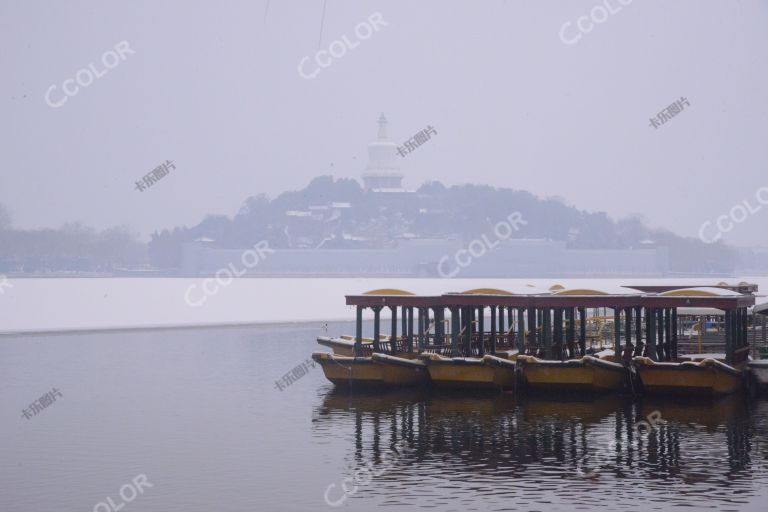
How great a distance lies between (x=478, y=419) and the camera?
36.6 metres

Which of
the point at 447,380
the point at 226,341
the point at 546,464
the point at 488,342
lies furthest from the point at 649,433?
the point at 226,341

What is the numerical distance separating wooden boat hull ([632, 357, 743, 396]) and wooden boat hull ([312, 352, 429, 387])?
25.7 ft

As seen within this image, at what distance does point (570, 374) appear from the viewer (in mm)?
41438

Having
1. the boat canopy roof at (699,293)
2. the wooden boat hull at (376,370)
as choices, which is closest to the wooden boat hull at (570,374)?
the boat canopy roof at (699,293)

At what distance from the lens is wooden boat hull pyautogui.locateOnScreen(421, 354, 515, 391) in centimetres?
4250

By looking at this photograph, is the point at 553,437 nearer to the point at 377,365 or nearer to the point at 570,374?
the point at 570,374

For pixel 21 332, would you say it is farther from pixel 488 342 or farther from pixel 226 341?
pixel 488 342

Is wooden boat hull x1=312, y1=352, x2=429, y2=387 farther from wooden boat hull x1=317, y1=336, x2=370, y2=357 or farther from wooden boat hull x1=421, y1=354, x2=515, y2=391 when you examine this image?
wooden boat hull x1=317, y1=336, x2=370, y2=357

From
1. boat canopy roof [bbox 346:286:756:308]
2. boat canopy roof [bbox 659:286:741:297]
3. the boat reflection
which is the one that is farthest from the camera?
boat canopy roof [bbox 659:286:741:297]

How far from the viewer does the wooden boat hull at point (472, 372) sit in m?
42.5

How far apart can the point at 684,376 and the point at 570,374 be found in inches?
139

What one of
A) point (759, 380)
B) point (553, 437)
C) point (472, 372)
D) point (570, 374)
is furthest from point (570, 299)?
point (553, 437)

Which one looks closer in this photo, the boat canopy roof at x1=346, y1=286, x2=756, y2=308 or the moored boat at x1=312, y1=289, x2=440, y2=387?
the boat canopy roof at x1=346, y1=286, x2=756, y2=308

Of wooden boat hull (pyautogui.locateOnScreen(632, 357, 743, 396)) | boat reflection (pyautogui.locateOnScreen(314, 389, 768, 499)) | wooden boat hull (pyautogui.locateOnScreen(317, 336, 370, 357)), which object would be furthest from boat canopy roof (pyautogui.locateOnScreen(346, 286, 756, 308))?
wooden boat hull (pyautogui.locateOnScreen(317, 336, 370, 357))
